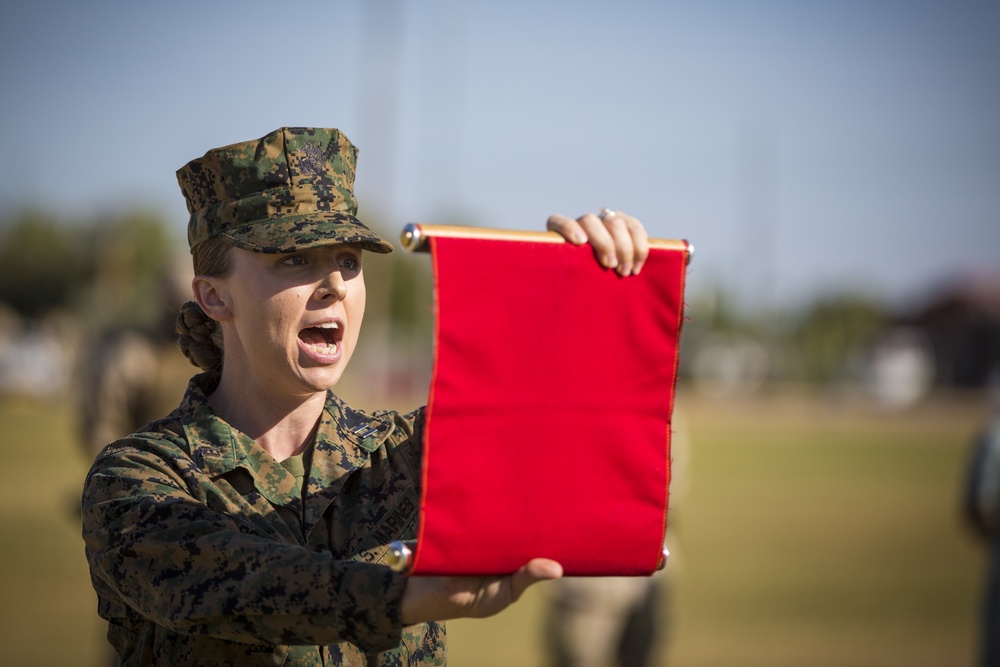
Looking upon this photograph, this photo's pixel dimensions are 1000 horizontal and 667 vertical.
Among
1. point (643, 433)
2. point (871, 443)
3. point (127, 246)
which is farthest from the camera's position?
point (127, 246)

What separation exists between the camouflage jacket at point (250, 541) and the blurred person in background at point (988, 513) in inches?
169

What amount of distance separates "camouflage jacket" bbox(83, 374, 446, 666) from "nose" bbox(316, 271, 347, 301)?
348 mm

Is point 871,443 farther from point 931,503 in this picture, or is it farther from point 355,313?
point 355,313

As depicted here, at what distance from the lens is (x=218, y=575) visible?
1.98 meters

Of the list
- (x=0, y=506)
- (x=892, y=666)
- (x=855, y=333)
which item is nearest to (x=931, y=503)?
(x=892, y=666)

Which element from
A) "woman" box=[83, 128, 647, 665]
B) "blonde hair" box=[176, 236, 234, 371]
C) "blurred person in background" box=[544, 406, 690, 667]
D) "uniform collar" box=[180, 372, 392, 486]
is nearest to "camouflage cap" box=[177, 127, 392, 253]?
"woman" box=[83, 128, 647, 665]

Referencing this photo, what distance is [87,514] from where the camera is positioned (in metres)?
2.19

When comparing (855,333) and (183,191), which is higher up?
(183,191)

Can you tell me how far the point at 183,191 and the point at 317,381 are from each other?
1.77 ft

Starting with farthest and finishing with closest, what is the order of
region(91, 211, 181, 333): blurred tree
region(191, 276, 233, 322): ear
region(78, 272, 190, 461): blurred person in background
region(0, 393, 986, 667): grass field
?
region(91, 211, 181, 333): blurred tree
region(0, 393, 986, 667): grass field
region(78, 272, 190, 461): blurred person in background
region(191, 276, 233, 322): ear

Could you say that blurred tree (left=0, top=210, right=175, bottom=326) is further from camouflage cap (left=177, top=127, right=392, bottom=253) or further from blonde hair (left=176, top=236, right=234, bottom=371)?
camouflage cap (left=177, top=127, right=392, bottom=253)

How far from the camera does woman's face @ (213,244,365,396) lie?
2.27 metres

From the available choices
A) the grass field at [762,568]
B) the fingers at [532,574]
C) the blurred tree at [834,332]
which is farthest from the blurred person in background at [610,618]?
the blurred tree at [834,332]

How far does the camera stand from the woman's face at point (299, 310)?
2.27m
